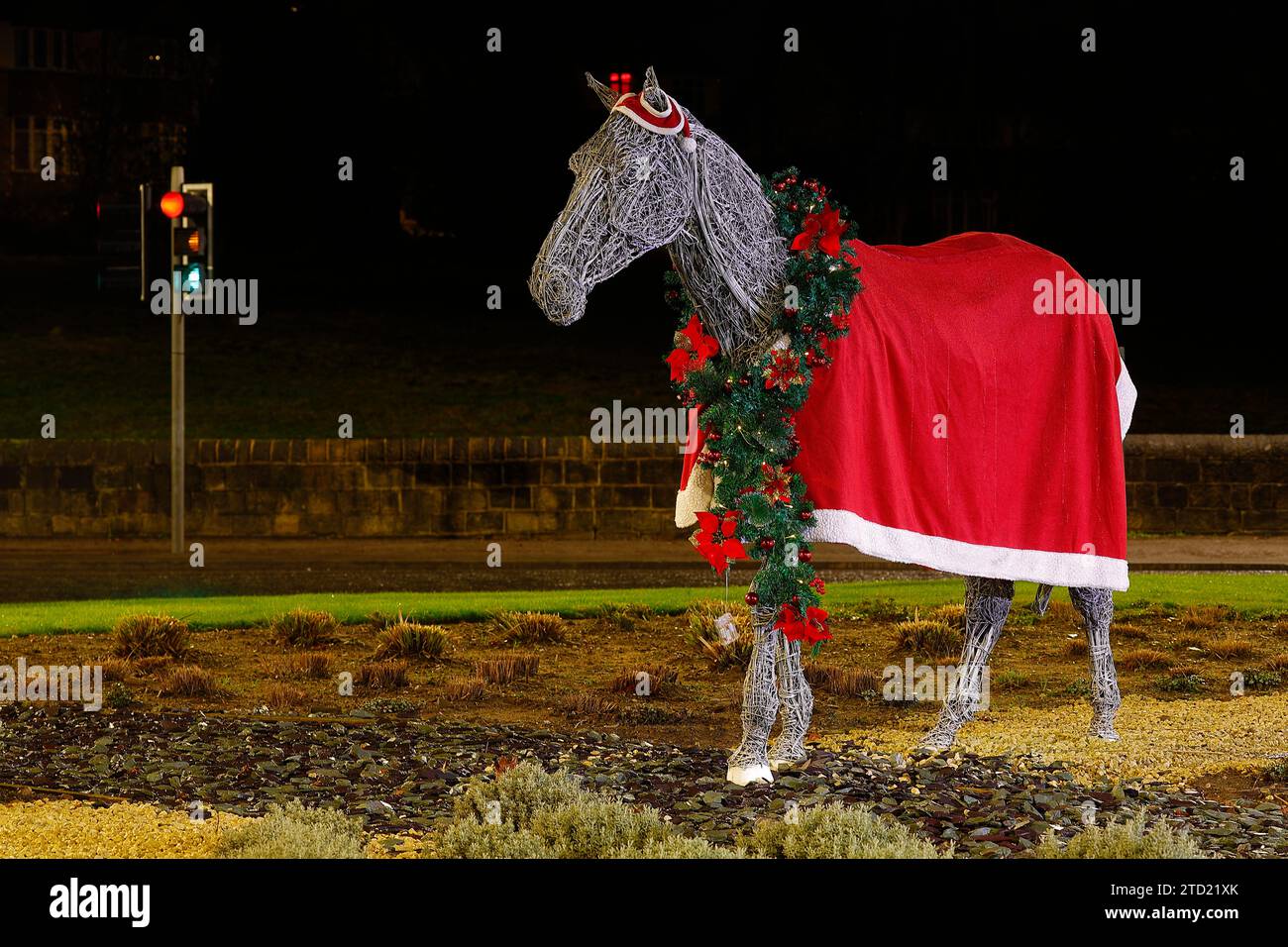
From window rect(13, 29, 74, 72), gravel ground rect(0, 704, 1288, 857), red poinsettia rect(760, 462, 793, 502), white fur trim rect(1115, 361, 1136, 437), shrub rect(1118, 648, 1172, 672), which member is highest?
window rect(13, 29, 74, 72)

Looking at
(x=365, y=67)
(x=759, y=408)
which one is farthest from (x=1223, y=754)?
(x=365, y=67)

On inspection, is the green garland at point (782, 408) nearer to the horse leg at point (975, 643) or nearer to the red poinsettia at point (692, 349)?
the red poinsettia at point (692, 349)

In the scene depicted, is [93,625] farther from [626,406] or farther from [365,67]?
[365,67]

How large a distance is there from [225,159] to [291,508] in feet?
43.4

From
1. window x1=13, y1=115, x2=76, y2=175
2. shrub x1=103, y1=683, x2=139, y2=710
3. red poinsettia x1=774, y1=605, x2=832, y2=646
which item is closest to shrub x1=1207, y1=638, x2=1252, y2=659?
red poinsettia x1=774, y1=605, x2=832, y2=646

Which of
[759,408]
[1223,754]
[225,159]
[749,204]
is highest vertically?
[225,159]

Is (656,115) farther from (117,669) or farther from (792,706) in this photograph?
(117,669)

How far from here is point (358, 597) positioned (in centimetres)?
1335

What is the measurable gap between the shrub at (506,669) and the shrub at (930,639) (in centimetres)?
236

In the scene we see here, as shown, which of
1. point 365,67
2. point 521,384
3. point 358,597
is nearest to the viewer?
point 358,597

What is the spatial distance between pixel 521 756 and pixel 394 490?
38.6ft

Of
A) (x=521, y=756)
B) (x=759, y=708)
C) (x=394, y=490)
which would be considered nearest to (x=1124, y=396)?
(x=759, y=708)

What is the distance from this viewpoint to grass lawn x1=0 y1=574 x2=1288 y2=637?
12031 millimetres

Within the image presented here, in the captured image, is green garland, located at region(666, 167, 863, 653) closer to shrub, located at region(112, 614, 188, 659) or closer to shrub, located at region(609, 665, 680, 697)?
shrub, located at region(609, 665, 680, 697)
